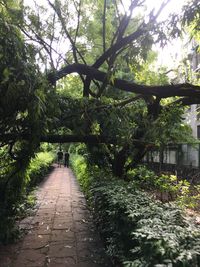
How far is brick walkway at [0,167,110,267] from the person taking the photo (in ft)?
16.1

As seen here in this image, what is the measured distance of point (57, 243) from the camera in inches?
227

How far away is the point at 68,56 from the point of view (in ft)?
33.2

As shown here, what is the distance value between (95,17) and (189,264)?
8306mm

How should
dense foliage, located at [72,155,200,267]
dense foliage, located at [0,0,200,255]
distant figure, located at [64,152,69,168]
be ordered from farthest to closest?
1. distant figure, located at [64,152,69,168]
2. dense foliage, located at [0,0,200,255]
3. dense foliage, located at [72,155,200,267]

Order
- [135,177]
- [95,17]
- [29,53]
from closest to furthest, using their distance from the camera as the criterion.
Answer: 1. [29,53]
2. [95,17]
3. [135,177]

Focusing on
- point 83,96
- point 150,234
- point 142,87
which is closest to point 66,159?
point 83,96

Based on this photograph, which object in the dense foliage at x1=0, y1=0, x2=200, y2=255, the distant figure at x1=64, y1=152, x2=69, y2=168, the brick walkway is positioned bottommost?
the brick walkway

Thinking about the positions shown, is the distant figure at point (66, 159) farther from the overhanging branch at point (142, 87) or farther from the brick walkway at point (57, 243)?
the overhanging branch at point (142, 87)

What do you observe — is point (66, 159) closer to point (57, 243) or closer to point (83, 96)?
point (83, 96)

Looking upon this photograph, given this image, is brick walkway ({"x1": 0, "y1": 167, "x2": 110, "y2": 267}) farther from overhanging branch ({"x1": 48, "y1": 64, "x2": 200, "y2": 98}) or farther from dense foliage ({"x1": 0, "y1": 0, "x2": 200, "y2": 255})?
overhanging branch ({"x1": 48, "y1": 64, "x2": 200, "y2": 98})

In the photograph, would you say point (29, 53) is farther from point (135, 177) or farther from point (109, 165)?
point (135, 177)

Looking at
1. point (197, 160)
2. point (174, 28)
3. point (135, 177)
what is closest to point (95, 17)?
point (174, 28)

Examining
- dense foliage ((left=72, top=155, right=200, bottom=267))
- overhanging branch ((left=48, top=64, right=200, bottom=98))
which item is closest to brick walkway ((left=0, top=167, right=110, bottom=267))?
dense foliage ((left=72, top=155, right=200, bottom=267))

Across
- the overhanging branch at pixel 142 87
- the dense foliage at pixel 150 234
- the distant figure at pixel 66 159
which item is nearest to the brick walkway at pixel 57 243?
the dense foliage at pixel 150 234
